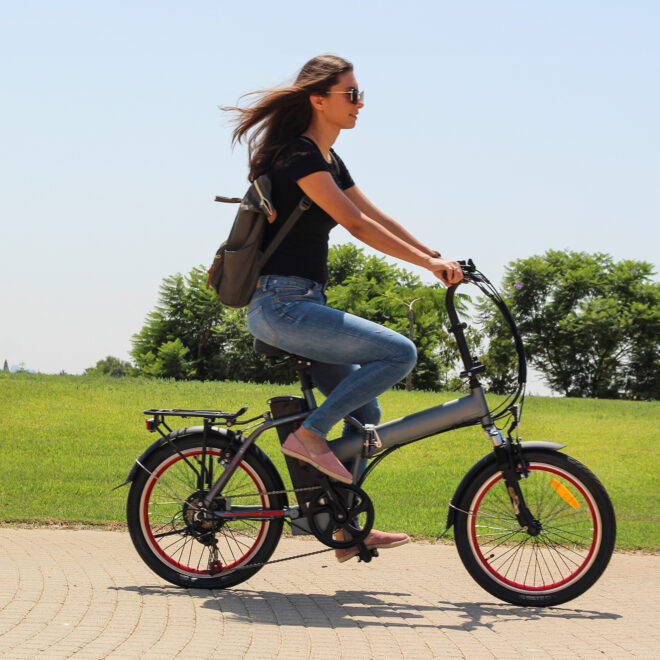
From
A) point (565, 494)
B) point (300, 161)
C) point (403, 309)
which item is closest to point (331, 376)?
point (300, 161)

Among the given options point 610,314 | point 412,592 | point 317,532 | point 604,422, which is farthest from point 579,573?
point 610,314

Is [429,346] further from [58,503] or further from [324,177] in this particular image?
[324,177]

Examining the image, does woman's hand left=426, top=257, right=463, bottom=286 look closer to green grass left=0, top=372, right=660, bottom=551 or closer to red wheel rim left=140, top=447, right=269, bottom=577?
red wheel rim left=140, top=447, right=269, bottom=577

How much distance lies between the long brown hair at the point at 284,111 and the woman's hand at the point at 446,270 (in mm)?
961

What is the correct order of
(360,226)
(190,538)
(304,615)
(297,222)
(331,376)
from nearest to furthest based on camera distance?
(304,615) → (360,226) → (297,222) → (331,376) → (190,538)

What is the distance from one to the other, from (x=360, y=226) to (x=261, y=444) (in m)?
9.34

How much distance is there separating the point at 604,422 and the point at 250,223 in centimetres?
1816

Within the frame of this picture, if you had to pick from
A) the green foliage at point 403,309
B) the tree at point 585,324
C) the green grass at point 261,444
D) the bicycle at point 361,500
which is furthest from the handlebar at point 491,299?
the tree at point 585,324

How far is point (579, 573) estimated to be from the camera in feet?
16.0

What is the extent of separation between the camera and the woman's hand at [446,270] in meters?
4.62

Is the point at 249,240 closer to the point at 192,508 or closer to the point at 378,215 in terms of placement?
the point at 378,215

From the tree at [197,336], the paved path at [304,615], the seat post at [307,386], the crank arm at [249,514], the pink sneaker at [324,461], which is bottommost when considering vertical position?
the paved path at [304,615]

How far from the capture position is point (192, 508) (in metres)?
5.01

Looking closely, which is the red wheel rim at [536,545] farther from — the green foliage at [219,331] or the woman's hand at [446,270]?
the green foliage at [219,331]
